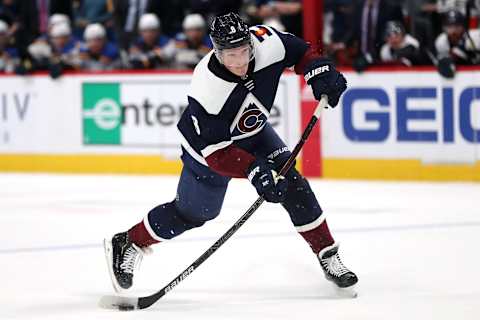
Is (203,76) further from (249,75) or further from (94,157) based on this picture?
(94,157)

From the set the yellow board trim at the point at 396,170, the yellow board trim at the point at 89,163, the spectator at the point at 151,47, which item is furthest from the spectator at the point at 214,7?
the yellow board trim at the point at 396,170

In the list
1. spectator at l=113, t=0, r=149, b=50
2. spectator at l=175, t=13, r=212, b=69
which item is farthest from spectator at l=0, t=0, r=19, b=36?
spectator at l=175, t=13, r=212, b=69

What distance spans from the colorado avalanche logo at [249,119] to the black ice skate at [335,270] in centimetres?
55

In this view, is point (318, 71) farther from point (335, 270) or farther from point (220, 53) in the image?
point (335, 270)

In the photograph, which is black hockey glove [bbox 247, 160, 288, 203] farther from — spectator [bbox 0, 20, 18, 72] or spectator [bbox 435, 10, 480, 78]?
spectator [bbox 0, 20, 18, 72]

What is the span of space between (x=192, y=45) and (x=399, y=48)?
1873mm

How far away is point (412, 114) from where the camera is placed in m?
8.40

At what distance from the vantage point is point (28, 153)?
1016cm

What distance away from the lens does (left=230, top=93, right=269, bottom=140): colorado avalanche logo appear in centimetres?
437

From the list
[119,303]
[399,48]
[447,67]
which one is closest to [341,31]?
[399,48]

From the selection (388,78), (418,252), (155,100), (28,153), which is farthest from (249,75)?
(28,153)

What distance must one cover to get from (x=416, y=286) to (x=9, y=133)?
6.32m

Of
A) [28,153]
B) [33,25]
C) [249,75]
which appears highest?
[249,75]

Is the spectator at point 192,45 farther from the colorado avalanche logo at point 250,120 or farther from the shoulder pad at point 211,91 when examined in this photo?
the shoulder pad at point 211,91
